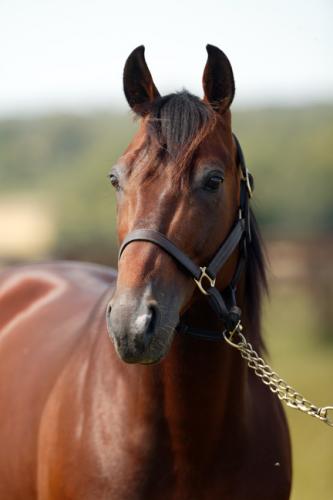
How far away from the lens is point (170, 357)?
3545mm

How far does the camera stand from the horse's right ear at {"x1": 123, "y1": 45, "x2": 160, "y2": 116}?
3646 millimetres

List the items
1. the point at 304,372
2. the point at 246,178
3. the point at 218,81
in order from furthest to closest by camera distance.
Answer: the point at 304,372 < the point at 246,178 < the point at 218,81

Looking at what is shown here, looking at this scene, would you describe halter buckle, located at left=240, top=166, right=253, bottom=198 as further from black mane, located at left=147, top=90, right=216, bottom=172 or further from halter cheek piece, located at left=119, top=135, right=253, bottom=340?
black mane, located at left=147, top=90, right=216, bottom=172

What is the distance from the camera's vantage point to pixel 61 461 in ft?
12.2

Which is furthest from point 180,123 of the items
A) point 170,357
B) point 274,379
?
point 274,379

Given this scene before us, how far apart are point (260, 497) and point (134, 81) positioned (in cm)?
179

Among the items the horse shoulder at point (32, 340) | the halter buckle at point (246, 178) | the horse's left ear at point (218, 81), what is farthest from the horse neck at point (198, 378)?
the horse's left ear at point (218, 81)

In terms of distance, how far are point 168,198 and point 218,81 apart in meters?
0.64

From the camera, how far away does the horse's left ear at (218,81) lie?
3557 millimetres

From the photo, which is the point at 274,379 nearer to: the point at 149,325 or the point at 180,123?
the point at 149,325

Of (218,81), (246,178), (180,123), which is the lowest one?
(246,178)

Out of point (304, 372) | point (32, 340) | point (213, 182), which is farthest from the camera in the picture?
point (304, 372)

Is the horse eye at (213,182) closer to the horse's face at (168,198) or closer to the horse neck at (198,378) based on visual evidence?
the horse's face at (168,198)

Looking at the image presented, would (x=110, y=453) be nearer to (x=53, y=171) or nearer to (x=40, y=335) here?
(x=40, y=335)
